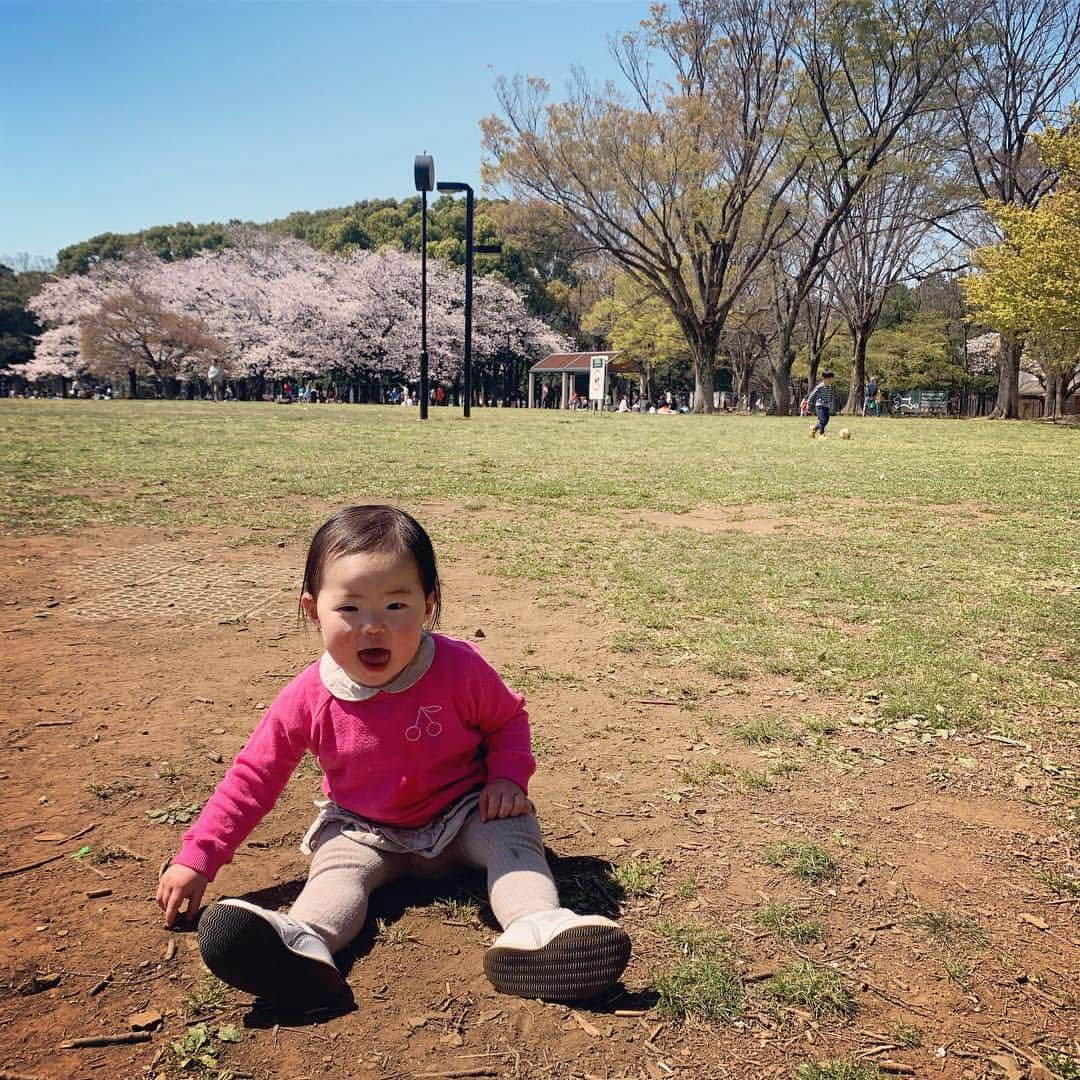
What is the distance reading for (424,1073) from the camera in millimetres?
1583

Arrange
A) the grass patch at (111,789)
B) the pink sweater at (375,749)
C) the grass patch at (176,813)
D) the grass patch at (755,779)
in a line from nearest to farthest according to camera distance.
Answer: the pink sweater at (375,749) < the grass patch at (176,813) < the grass patch at (111,789) < the grass patch at (755,779)

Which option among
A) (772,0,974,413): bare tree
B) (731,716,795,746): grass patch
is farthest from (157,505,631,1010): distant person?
(772,0,974,413): bare tree

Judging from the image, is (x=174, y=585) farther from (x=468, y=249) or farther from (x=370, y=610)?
(x=468, y=249)

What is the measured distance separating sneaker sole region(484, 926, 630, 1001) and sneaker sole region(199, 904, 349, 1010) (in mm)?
382

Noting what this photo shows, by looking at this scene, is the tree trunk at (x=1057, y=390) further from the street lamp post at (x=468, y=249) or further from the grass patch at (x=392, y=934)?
the grass patch at (x=392, y=934)

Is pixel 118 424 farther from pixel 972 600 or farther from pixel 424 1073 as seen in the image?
pixel 424 1073

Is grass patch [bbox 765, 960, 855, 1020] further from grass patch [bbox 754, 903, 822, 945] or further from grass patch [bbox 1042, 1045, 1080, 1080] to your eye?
grass patch [bbox 1042, 1045, 1080, 1080]

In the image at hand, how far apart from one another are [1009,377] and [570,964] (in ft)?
117

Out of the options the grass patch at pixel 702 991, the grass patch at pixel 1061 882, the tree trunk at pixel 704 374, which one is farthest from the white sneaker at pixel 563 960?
the tree trunk at pixel 704 374

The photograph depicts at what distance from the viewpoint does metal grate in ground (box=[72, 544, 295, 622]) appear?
14.7 feet

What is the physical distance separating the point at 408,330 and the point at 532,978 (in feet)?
157

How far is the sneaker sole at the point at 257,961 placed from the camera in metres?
1.69

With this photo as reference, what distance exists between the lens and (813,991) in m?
1.80

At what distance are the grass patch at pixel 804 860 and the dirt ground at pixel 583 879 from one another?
39 mm
